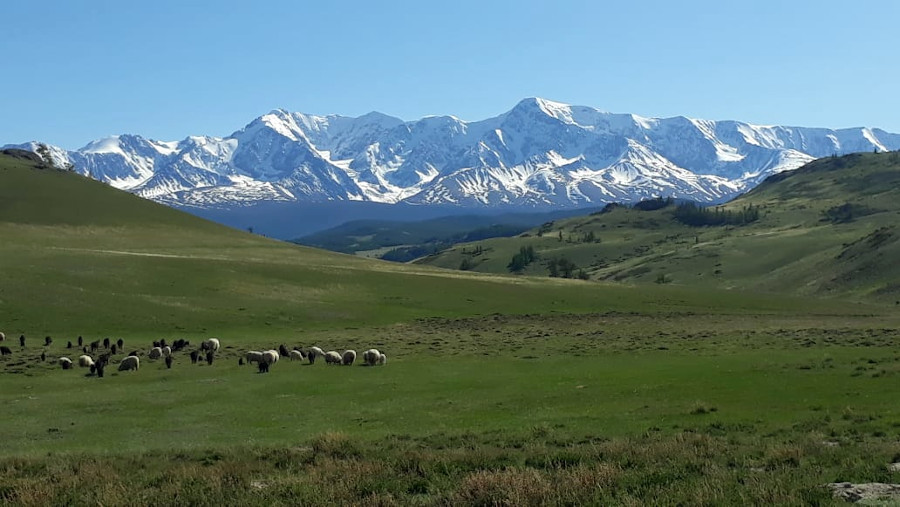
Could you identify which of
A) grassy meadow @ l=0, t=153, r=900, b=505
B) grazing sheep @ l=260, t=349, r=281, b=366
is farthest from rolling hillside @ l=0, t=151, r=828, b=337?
grazing sheep @ l=260, t=349, r=281, b=366

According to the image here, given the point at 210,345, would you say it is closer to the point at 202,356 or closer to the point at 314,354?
the point at 202,356

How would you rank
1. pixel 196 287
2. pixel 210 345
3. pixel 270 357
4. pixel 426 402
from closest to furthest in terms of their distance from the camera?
pixel 426 402 → pixel 270 357 → pixel 210 345 → pixel 196 287

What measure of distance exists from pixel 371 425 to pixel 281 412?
19.5ft

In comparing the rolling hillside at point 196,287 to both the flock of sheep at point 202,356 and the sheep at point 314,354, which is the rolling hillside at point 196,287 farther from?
the sheep at point 314,354

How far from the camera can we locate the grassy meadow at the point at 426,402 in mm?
15000

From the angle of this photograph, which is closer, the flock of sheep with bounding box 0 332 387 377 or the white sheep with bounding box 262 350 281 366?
the flock of sheep with bounding box 0 332 387 377

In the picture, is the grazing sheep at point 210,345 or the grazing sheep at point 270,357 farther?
the grazing sheep at point 210,345

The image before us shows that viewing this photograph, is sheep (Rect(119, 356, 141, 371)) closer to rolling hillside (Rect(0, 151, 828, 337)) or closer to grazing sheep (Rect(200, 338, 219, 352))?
grazing sheep (Rect(200, 338, 219, 352))

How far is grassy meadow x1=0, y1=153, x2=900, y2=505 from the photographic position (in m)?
15.0

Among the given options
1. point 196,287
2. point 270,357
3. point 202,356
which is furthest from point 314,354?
point 196,287

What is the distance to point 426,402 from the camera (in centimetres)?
3319

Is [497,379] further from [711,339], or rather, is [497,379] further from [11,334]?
[11,334]

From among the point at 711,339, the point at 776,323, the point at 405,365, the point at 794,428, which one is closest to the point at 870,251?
the point at 776,323

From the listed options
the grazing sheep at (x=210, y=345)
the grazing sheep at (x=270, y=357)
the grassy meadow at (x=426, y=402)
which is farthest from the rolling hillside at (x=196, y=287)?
the grazing sheep at (x=270, y=357)
